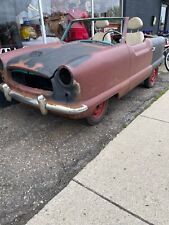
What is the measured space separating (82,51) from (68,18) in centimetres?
334

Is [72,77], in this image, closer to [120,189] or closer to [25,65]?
[25,65]

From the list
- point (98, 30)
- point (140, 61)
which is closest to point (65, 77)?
point (140, 61)

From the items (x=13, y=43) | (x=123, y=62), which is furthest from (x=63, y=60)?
(x=13, y=43)

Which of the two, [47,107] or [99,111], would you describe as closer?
[47,107]

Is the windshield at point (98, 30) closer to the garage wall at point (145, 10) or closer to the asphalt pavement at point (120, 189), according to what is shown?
the asphalt pavement at point (120, 189)

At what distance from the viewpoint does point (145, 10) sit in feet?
30.3

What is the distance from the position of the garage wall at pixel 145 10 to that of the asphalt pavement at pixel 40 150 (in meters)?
5.18

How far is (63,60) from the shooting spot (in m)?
2.79

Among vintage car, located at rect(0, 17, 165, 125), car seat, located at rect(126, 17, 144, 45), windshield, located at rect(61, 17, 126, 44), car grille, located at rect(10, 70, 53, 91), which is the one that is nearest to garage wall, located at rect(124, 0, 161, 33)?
windshield, located at rect(61, 17, 126, 44)

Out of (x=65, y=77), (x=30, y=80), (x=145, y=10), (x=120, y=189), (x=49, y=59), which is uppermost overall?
(x=145, y=10)

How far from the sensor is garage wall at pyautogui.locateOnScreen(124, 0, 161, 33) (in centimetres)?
797

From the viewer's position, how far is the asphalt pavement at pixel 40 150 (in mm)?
2064

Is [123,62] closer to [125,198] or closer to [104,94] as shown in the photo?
[104,94]

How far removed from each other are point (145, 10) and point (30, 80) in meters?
7.88
